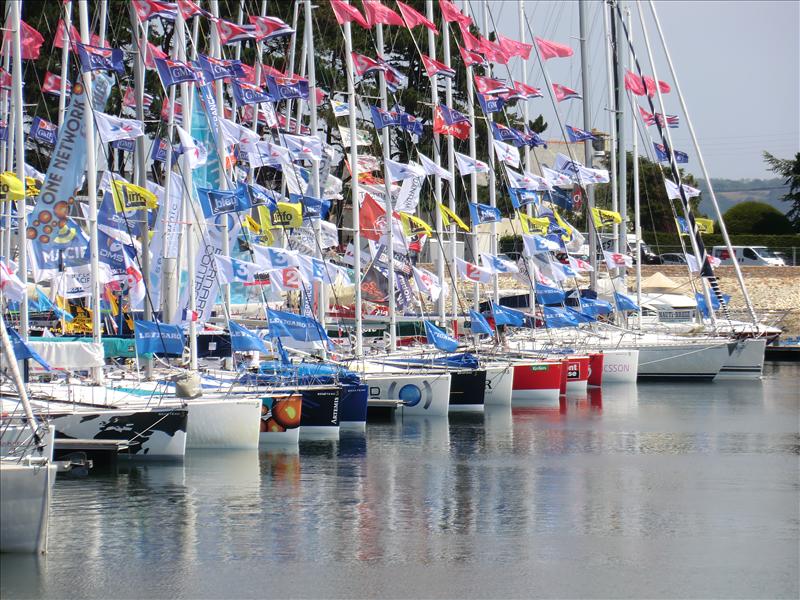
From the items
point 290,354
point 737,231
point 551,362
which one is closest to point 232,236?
point 290,354

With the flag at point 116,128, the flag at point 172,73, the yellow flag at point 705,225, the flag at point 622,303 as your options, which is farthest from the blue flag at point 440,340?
the yellow flag at point 705,225

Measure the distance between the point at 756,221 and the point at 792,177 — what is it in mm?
5672

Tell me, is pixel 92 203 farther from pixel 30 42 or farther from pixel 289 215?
pixel 30 42

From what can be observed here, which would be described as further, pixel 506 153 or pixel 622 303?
pixel 622 303

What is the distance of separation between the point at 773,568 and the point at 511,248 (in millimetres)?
60078

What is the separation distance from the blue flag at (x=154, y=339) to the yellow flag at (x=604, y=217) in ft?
96.0

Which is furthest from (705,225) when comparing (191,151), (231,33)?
(191,151)

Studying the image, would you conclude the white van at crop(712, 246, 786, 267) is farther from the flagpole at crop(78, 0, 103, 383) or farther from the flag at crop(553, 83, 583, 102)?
the flagpole at crop(78, 0, 103, 383)

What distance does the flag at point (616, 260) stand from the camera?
56.0 m

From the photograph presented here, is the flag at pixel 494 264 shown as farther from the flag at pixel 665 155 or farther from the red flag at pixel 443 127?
the flag at pixel 665 155

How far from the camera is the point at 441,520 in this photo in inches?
1045

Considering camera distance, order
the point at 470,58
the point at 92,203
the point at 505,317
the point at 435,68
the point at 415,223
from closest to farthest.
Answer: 1. the point at 92,203
2. the point at 435,68
3. the point at 505,317
4. the point at 415,223
5. the point at 470,58

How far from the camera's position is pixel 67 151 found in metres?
30.7

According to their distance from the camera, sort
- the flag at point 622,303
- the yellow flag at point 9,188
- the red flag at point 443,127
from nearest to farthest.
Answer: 1. the yellow flag at point 9,188
2. the red flag at point 443,127
3. the flag at point 622,303
